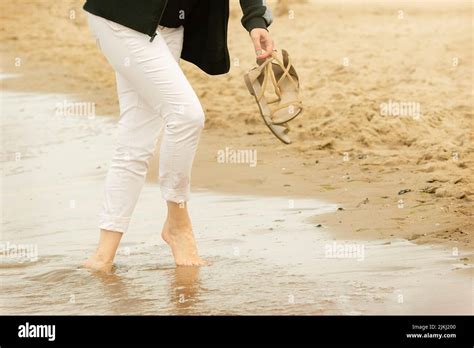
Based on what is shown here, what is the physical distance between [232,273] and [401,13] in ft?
44.3

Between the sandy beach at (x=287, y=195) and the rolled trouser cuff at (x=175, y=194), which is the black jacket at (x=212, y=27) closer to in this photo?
the rolled trouser cuff at (x=175, y=194)

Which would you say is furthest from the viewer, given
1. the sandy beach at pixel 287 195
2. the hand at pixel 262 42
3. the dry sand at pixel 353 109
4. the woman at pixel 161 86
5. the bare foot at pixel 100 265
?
the dry sand at pixel 353 109

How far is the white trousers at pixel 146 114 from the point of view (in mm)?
4539

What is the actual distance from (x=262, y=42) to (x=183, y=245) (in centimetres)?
96

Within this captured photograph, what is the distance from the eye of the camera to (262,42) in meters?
4.79

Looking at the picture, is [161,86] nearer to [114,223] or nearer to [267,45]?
[267,45]

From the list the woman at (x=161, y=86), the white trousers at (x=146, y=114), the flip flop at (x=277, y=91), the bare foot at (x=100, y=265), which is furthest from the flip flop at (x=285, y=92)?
the bare foot at (x=100, y=265)

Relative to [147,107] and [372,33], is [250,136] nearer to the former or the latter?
[147,107]

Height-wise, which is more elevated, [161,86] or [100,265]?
[161,86]

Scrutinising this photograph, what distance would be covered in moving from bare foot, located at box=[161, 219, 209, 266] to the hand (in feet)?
2.68

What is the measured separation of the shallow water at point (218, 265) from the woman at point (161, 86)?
0.25 meters

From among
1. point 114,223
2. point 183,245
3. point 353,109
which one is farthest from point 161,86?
point 353,109

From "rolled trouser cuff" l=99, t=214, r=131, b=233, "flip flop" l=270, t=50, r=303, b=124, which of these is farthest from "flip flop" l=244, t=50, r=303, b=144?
"rolled trouser cuff" l=99, t=214, r=131, b=233
